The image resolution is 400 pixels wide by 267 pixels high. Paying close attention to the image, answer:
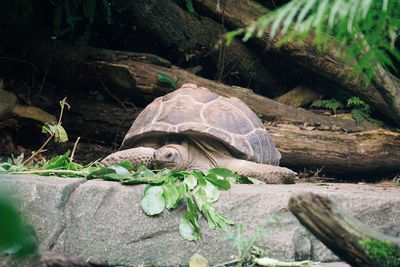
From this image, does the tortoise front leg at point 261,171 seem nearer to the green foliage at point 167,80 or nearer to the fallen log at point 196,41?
the green foliage at point 167,80

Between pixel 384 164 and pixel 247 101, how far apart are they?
6.19 ft

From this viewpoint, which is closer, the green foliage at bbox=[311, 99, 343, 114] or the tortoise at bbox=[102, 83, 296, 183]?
the tortoise at bbox=[102, 83, 296, 183]

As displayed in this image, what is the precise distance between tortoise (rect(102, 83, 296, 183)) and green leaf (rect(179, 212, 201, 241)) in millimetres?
1367

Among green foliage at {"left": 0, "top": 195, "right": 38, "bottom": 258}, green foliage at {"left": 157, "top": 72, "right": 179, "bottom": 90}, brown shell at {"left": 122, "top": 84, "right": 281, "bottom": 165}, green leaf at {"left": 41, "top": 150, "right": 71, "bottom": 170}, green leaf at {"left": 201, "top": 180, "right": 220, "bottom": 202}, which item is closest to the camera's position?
green foliage at {"left": 0, "top": 195, "right": 38, "bottom": 258}

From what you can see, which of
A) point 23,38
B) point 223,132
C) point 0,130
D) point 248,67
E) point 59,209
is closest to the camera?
point 59,209

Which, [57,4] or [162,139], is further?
[57,4]

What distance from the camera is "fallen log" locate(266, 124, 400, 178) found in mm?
6297

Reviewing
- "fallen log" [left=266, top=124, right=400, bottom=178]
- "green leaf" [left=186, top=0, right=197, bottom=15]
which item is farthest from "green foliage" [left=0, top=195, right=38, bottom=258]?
"green leaf" [left=186, top=0, right=197, bottom=15]

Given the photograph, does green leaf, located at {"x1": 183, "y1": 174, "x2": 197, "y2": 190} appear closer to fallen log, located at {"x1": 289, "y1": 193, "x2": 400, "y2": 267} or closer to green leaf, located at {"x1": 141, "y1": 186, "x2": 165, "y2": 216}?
green leaf, located at {"x1": 141, "y1": 186, "x2": 165, "y2": 216}

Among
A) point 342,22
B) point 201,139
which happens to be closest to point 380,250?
point 342,22

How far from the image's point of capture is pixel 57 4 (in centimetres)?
610

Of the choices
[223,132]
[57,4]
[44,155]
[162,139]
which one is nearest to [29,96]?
[44,155]

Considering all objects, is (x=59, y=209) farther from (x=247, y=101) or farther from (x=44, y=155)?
(x=247, y=101)

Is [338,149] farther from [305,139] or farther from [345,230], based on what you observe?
[345,230]
